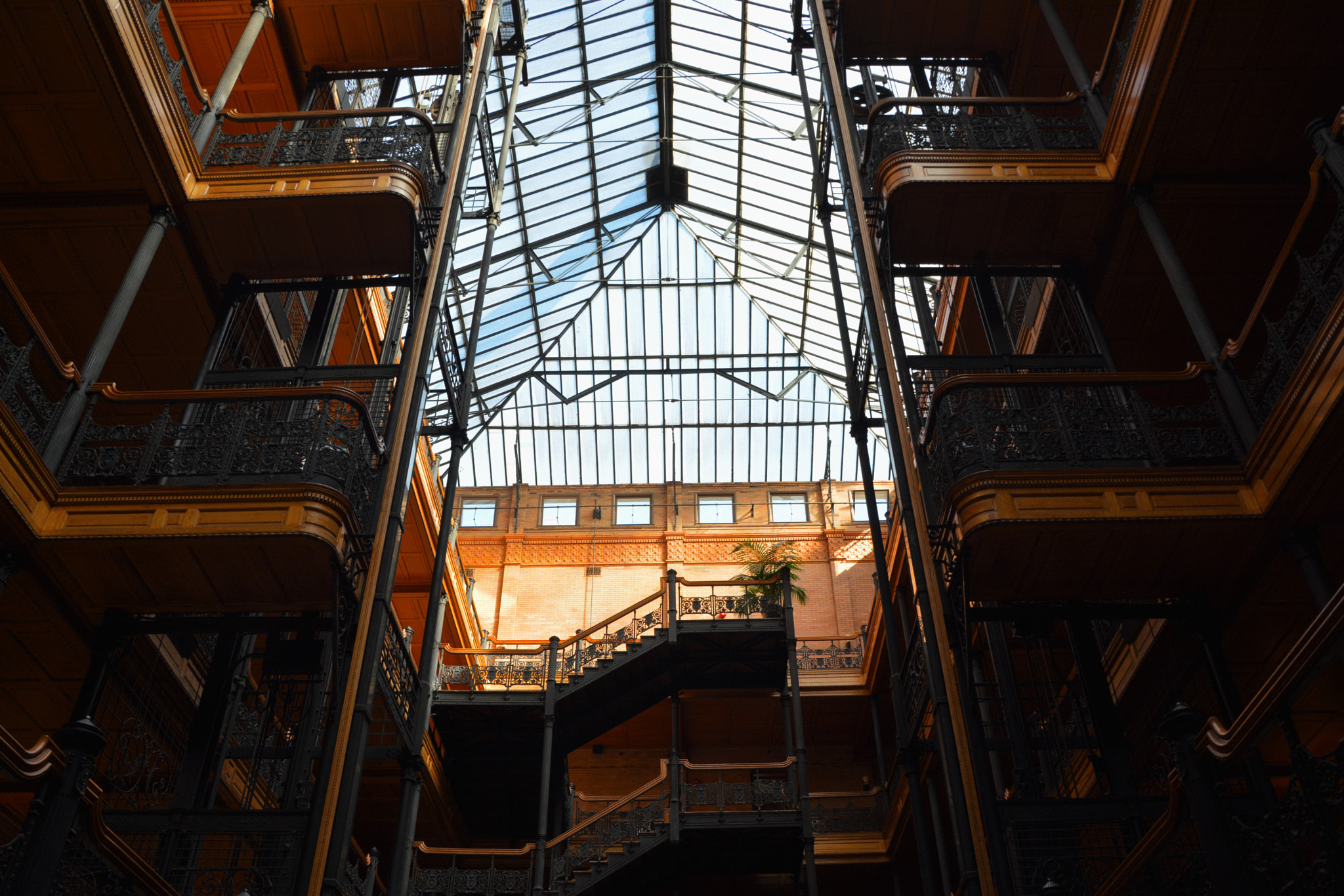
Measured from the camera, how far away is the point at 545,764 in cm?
1764

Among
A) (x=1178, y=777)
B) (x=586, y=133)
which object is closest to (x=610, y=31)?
(x=586, y=133)

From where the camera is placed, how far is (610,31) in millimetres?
25984

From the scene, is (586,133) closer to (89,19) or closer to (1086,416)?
(89,19)

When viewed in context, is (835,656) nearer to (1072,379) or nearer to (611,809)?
(611,809)

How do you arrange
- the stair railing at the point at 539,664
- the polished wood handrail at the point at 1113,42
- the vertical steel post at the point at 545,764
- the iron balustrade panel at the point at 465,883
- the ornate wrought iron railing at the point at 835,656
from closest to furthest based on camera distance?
the polished wood handrail at the point at 1113,42
the vertical steel post at the point at 545,764
the iron balustrade panel at the point at 465,883
the stair railing at the point at 539,664
the ornate wrought iron railing at the point at 835,656

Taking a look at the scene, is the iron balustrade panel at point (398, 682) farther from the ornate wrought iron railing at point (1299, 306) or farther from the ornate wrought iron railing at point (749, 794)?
the ornate wrought iron railing at point (1299, 306)

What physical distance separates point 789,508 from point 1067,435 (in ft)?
80.3

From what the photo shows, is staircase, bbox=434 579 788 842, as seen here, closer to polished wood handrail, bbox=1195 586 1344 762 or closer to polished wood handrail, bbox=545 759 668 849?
polished wood handrail, bbox=545 759 668 849

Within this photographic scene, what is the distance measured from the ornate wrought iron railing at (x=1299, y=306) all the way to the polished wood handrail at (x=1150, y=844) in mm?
4246

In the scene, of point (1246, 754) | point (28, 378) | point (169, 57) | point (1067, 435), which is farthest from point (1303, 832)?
point (169, 57)

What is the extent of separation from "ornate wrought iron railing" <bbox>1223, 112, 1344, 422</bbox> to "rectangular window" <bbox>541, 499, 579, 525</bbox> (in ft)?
84.7

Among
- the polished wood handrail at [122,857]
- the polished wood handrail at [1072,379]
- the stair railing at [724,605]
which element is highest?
the stair railing at [724,605]

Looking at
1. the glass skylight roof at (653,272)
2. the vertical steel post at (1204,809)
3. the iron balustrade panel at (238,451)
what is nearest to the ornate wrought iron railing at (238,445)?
the iron balustrade panel at (238,451)

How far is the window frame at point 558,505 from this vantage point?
1334 inches
